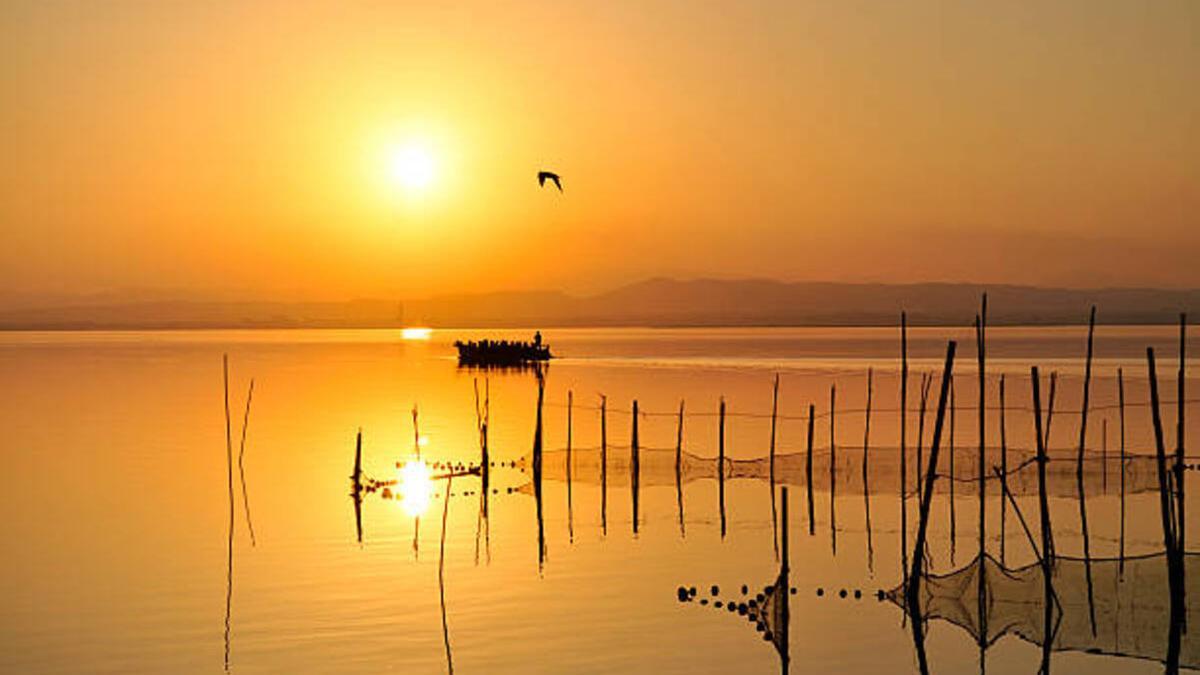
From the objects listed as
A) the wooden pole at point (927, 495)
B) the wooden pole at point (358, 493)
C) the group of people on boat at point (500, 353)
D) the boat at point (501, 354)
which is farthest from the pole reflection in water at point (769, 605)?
the boat at point (501, 354)

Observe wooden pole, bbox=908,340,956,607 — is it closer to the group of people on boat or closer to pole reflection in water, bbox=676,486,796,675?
pole reflection in water, bbox=676,486,796,675

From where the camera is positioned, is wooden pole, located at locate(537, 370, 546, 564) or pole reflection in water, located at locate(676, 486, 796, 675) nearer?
pole reflection in water, located at locate(676, 486, 796, 675)

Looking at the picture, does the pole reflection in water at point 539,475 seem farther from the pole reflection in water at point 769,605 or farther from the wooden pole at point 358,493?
Answer: the pole reflection in water at point 769,605

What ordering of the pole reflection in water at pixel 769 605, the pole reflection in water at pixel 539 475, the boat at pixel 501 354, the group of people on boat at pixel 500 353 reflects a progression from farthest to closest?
the boat at pixel 501 354, the group of people on boat at pixel 500 353, the pole reflection in water at pixel 539 475, the pole reflection in water at pixel 769 605

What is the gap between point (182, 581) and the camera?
2017 centimetres

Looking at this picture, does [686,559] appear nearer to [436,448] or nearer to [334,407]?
[436,448]

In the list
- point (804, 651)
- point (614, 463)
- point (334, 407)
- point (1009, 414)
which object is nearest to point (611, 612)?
point (804, 651)

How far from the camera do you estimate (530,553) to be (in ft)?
72.9

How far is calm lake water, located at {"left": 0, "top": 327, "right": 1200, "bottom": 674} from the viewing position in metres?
15.8

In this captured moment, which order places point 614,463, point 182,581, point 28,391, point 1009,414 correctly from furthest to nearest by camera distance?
point 28,391 → point 1009,414 → point 614,463 → point 182,581

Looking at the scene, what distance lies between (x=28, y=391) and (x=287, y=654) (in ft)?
168

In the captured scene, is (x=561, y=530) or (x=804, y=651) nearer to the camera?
(x=804, y=651)

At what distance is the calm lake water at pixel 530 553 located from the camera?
1584 centimetres

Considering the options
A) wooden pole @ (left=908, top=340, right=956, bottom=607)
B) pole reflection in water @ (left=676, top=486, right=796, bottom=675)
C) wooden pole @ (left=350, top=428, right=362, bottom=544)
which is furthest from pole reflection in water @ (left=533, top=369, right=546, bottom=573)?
wooden pole @ (left=908, top=340, right=956, bottom=607)
